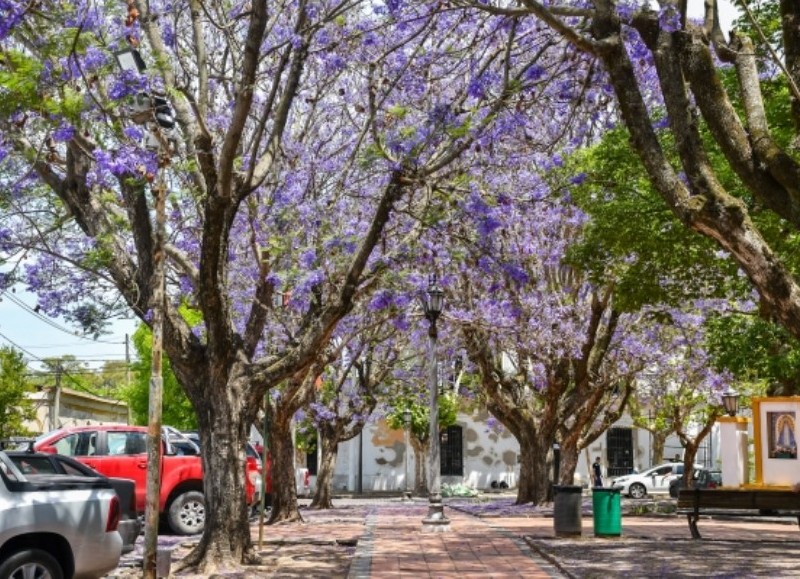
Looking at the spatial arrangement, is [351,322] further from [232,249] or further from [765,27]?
[765,27]

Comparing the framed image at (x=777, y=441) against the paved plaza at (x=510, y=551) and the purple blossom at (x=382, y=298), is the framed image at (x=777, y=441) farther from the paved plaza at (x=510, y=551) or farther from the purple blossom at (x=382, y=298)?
the purple blossom at (x=382, y=298)

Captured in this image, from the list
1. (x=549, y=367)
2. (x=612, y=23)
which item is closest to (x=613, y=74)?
(x=612, y=23)

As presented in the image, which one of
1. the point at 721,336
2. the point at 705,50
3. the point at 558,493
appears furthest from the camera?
the point at 721,336

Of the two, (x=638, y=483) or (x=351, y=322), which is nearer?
(x=351, y=322)

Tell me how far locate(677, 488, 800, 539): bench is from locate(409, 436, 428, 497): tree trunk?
1135 inches

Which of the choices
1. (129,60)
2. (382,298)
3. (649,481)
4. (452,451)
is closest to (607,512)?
(382,298)

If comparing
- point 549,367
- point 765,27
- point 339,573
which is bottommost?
point 339,573

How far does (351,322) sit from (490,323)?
324 centimetres

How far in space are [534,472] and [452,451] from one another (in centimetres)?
2255

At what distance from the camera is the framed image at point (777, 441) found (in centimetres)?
1742

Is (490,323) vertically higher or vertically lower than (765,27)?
lower

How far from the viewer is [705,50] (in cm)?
1013

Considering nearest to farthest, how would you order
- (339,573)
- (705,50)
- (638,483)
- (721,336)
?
1. (705,50)
2. (339,573)
3. (721,336)
4. (638,483)

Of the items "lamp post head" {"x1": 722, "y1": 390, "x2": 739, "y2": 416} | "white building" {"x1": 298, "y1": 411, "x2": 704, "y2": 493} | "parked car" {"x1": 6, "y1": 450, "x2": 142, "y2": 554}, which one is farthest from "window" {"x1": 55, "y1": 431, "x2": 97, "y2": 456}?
"white building" {"x1": 298, "y1": 411, "x2": 704, "y2": 493}
